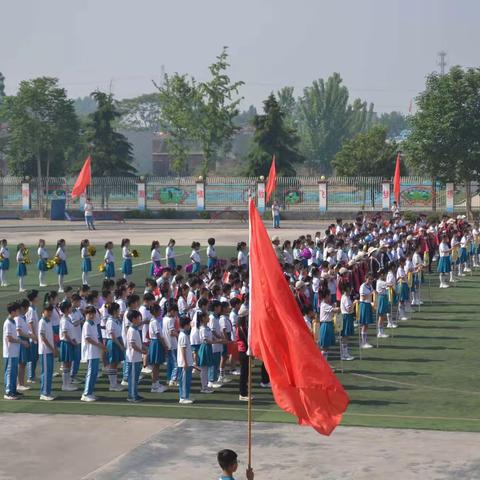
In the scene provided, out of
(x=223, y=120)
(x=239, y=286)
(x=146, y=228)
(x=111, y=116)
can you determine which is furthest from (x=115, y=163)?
(x=239, y=286)

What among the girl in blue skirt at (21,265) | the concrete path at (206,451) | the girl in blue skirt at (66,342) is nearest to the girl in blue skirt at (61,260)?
the girl in blue skirt at (21,265)

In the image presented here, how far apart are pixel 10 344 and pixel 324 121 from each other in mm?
104869

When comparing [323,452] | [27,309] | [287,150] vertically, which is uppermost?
[287,150]

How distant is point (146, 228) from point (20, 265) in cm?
2381

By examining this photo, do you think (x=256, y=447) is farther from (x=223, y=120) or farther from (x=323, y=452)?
(x=223, y=120)

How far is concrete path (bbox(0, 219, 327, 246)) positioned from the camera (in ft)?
149

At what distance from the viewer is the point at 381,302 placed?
22062 mm

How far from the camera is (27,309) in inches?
697

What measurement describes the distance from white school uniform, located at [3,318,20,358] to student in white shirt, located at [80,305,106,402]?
1051 mm

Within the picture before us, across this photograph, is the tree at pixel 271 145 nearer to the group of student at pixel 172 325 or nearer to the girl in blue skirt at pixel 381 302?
the group of student at pixel 172 325

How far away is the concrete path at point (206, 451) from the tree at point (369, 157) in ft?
159

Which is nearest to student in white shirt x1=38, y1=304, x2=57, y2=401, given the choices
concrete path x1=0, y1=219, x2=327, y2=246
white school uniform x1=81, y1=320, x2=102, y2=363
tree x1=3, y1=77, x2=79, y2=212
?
white school uniform x1=81, y1=320, x2=102, y2=363

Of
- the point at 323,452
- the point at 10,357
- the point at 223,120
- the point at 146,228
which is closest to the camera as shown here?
the point at 323,452

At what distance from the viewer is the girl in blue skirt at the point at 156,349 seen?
682 inches
